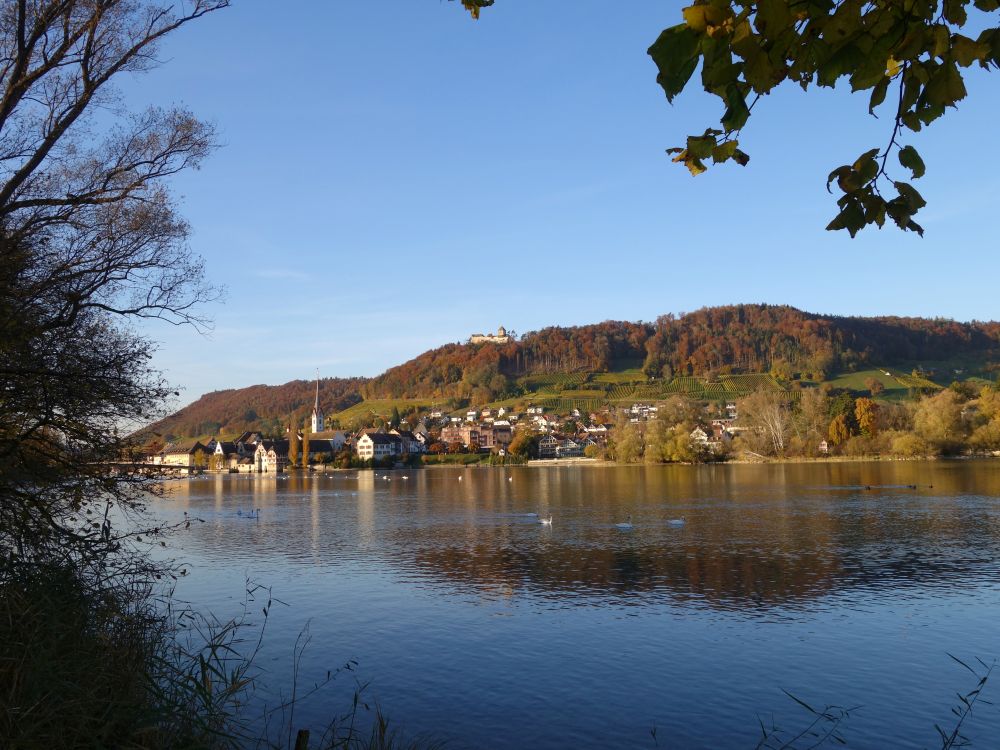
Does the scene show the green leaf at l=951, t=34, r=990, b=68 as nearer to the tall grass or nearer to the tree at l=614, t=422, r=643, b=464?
the tall grass

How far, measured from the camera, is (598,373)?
190m

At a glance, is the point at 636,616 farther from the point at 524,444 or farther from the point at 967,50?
the point at 524,444

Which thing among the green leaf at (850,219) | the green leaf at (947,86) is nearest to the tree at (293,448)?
the green leaf at (850,219)

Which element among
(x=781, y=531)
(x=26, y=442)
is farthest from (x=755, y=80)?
(x=781, y=531)

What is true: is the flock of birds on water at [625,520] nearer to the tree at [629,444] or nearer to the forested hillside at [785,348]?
the tree at [629,444]

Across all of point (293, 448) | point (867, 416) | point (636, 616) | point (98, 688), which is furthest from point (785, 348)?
point (98, 688)

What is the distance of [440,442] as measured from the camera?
152 meters

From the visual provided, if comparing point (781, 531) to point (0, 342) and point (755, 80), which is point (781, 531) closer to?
point (0, 342)

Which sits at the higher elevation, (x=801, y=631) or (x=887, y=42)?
(x=887, y=42)

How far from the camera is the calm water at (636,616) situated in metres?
13.0

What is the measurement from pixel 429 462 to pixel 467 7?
443 ft

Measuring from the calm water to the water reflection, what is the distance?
18cm

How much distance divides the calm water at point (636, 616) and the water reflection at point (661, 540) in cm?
18

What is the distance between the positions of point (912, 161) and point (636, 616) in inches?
689
